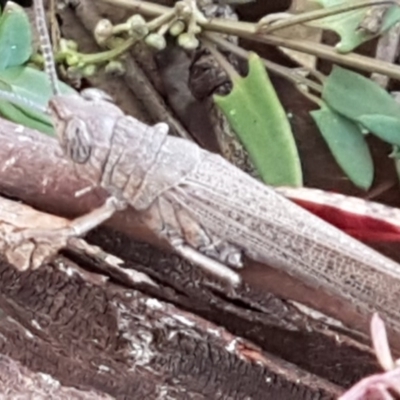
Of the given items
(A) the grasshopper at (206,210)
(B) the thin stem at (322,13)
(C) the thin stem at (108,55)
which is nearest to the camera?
(A) the grasshopper at (206,210)

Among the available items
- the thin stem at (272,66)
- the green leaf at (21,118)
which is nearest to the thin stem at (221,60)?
the thin stem at (272,66)

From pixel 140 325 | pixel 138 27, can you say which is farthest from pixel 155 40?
pixel 140 325

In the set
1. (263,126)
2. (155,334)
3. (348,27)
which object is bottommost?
(155,334)

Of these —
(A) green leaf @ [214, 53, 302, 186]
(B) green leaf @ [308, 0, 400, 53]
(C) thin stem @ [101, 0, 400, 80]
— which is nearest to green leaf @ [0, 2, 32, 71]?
(C) thin stem @ [101, 0, 400, 80]

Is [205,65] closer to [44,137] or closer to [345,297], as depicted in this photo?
[44,137]

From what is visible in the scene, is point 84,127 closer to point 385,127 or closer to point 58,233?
point 58,233

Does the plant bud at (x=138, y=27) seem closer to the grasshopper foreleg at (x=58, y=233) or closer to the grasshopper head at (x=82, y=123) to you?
the grasshopper head at (x=82, y=123)
